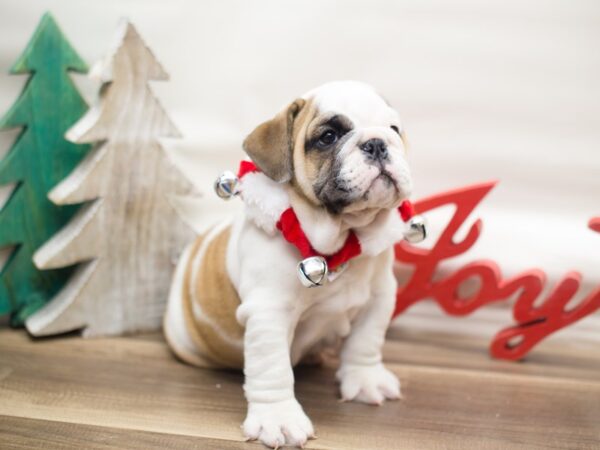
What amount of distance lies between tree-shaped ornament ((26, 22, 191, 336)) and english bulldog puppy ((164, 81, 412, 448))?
40 centimetres

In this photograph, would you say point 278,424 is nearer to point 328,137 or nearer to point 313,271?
point 313,271

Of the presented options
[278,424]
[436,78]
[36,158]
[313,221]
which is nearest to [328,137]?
[313,221]

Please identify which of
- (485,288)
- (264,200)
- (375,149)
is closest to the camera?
(375,149)

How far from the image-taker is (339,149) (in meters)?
1.46

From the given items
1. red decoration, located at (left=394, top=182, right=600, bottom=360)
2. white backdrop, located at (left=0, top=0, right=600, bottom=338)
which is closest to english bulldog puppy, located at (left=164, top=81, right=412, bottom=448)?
red decoration, located at (left=394, top=182, right=600, bottom=360)

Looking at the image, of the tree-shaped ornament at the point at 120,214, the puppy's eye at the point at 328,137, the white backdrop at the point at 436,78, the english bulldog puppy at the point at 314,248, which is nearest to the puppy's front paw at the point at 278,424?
the english bulldog puppy at the point at 314,248

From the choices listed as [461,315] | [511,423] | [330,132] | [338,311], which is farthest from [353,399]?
[330,132]

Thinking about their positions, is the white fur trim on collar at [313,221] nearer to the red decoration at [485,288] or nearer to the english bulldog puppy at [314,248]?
the english bulldog puppy at [314,248]

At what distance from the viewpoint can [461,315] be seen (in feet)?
6.79

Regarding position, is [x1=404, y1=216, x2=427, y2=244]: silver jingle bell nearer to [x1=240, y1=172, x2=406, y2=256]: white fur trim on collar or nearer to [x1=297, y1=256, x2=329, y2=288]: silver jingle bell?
[x1=240, y1=172, x2=406, y2=256]: white fur trim on collar

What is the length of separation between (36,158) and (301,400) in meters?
1.01

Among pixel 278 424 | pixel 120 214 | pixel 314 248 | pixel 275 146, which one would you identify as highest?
pixel 275 146

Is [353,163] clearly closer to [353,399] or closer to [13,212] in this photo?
[353,399]

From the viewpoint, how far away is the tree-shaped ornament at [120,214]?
193cm
